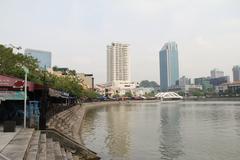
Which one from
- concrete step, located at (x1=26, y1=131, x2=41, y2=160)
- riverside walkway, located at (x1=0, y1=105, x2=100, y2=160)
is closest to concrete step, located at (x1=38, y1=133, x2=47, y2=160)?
riverside walkway, located at (x1=0, y1=105, x2=100, y2=160)

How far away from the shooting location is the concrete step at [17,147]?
47.6 ft

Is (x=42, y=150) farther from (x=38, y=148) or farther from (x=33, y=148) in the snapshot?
(x=33, y=148)

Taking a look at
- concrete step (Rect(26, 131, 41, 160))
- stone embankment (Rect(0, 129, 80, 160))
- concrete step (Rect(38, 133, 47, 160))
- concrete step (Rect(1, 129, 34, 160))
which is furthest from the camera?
concrete step (Rect(38, 133, 47, 160))

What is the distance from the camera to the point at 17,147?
16516mm

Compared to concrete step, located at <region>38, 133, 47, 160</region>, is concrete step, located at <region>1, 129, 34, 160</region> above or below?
above

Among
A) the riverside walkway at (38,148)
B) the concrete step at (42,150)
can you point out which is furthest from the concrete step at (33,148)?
the concrete step at (42,150)

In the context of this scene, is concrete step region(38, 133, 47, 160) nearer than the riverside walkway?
No

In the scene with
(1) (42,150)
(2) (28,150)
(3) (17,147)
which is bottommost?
(1) (42,150)

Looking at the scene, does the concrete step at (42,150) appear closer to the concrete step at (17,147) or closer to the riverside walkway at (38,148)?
the riverside walkway at (38,148)

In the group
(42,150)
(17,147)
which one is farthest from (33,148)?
(17,147)

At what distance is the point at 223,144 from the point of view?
1214 inches

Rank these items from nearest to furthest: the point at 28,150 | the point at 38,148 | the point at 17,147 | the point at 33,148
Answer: the point at 28,150 < the point at 17,147 < the point at 33,148 < the point at 38,148

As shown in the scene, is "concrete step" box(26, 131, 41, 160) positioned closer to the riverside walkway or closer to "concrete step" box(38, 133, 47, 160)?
the riverside walkway

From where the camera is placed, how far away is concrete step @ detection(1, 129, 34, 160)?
14.5 meters
